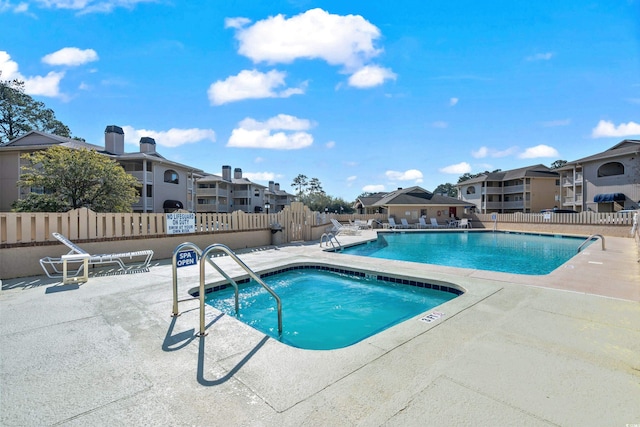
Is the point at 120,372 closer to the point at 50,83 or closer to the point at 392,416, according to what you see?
the point at 392,416

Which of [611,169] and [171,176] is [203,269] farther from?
[611,169]

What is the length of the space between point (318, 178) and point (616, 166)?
163 ft

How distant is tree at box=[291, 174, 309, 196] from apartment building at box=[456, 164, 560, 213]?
34.0 metres

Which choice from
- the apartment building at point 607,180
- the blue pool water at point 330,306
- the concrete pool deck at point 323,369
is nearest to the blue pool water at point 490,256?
the blue pool water at point 330,306

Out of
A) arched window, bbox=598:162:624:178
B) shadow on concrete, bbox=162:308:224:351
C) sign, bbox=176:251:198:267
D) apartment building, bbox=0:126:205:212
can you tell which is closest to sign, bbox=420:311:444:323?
shadow on concrete, bbox=162:308:224:351

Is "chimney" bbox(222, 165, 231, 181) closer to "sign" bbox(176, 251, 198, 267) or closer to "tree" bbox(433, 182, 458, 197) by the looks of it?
"sign" bbox(176, 251, 198, 267)

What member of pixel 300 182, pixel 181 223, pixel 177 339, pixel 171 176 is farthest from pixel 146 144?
pixel 300 182

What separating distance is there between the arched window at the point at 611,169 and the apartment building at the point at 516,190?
935cm

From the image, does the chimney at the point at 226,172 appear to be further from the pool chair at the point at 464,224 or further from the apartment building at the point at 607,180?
the apartment building at the point at 607,180

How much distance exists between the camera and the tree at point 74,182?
35.1ft

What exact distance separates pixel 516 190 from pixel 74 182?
143ft

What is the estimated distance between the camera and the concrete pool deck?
6.70 ft

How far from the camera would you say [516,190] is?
1491 inches

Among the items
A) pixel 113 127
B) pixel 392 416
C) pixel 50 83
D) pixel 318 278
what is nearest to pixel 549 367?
pixel 392 416
